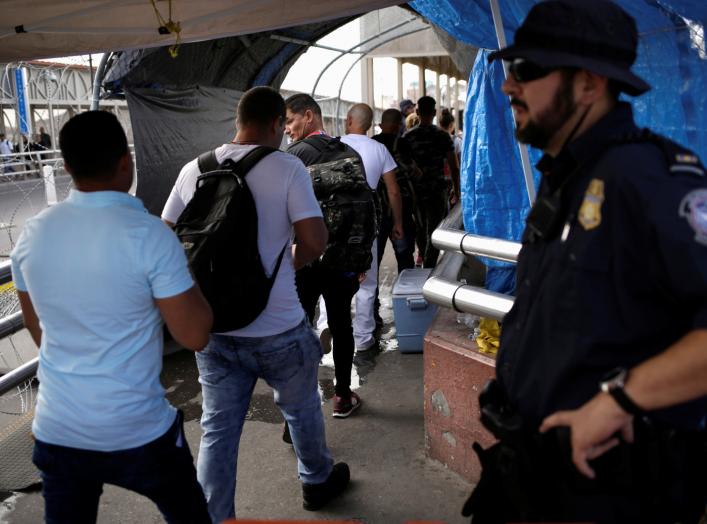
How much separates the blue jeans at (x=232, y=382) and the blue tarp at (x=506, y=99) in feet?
4.48

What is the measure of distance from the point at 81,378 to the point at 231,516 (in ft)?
4.22

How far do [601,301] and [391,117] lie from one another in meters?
5.31

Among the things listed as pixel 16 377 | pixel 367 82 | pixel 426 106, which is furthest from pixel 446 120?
pixel 367 82

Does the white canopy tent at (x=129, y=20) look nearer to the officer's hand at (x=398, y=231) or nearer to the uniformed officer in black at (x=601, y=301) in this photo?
the officer's hand at (x=398, y=231)

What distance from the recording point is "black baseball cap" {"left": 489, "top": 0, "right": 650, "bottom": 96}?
1445 millimetres

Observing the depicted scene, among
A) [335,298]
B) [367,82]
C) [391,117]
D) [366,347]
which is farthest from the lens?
[367,82]

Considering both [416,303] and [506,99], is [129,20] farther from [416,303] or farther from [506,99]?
[416,303]

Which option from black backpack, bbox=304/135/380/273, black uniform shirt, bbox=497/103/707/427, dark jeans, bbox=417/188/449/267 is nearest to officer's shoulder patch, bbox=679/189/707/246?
black uniform shirt, bbox=497/103/707/427

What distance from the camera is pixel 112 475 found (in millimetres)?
2047

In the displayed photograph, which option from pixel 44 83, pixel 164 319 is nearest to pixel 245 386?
pixel 164 319

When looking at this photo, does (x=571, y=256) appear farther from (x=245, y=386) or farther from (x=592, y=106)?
(x=245, y=386)

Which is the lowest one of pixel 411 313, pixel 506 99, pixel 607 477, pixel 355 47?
pixel 411 313

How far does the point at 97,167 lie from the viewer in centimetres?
196

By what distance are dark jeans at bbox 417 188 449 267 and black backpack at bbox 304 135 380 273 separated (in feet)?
10.6
